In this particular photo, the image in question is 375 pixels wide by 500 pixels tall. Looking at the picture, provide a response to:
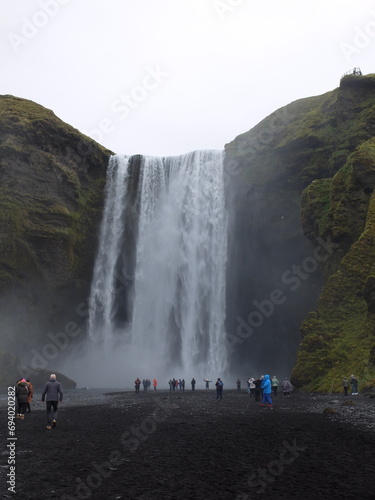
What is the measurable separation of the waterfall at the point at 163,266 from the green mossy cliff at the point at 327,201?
4834 millimetres

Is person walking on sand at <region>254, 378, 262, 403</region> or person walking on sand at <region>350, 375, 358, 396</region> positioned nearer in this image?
person walking on sand at <region>254, 378, 262, 403</region>

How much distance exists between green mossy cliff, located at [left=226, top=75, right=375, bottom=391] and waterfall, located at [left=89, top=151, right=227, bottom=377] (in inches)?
190

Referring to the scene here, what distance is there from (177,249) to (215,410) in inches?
1454

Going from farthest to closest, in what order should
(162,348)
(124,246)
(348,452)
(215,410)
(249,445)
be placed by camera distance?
1. (124,246)
2. (162,348)
3. (215,410)
4. (249,445)
5. (348,452)

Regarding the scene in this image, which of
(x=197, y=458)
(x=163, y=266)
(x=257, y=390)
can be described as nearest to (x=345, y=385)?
(x=257, y=390)

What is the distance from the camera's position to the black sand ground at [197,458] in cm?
787

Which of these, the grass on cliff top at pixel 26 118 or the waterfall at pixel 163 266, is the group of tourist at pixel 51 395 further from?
the grass on cliff top at pixel 26 118

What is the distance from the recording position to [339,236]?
135ft

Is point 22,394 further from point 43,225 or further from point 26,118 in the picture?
point 26,118

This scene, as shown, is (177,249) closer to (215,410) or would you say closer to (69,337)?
(69,337)

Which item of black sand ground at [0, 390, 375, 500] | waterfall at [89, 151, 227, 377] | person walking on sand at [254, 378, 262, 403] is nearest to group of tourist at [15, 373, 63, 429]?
black sand ground at [0, 390, 375, 500]

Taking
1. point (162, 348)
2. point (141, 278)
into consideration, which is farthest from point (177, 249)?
point (162, 348)

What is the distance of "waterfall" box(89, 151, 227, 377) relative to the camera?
176 feet

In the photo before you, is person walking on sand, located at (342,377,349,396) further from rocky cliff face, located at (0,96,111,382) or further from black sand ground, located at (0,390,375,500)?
rocky cliff face, located at (0,96,111,382)
